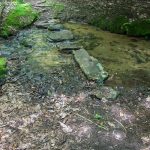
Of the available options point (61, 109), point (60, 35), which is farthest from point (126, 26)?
point (61, 109)

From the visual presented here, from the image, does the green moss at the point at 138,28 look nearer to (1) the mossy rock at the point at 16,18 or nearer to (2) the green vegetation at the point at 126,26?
(2) the green vegetation at the point at 126,26

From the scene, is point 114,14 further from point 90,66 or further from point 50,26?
point 90,66

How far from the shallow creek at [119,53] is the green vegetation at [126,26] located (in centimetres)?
16

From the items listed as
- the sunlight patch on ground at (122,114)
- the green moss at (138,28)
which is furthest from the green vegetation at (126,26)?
the sunlight patch on ground at (122,114)

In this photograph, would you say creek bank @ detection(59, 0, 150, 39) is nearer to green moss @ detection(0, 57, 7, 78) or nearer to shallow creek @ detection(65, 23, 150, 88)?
shallow creek @ detection(65, 23, 150, 88)

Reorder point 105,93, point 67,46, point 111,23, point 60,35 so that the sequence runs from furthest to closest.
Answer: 1. point 111,23
2. point 60,35
3. point 67,46
4. point 105,93

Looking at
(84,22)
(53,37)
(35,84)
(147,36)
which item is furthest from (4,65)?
(147,36)

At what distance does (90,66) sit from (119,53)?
106cm

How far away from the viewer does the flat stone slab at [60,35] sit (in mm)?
7066

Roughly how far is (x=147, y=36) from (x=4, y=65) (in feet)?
12.3

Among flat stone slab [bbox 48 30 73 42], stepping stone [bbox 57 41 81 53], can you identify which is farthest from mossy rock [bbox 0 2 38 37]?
stepping stone [bbox 57 41 81 53]

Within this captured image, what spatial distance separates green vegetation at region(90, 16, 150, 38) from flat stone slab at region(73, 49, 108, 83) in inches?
65.5

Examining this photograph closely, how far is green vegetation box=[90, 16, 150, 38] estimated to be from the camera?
7.71m

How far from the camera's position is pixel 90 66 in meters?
5.99
